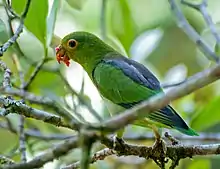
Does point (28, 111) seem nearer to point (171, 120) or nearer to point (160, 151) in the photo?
point (160, 151)

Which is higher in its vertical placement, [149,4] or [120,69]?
[149,4]

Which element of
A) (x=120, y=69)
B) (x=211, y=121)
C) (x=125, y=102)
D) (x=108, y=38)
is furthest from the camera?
(x=108, y=38)

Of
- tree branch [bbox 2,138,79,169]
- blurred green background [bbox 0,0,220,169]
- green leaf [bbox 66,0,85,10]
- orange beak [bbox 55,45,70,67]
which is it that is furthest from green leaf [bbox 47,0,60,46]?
tree branch [bbox 2,138,79,169]

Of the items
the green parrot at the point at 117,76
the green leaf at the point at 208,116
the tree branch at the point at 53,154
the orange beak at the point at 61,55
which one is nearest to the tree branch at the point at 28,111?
the green parrot at the point at 117,76

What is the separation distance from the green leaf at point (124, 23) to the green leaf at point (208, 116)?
0.36 metres

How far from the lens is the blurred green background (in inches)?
62.4

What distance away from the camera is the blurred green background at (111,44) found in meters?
1.59

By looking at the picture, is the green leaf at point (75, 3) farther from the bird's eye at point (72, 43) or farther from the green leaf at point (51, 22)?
the green leaf at point (51, 22)

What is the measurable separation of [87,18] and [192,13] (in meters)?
0.86

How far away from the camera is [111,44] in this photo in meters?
2.15

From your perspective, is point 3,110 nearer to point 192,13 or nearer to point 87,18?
point 87,18

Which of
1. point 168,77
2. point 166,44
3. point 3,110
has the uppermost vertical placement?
point 166,44

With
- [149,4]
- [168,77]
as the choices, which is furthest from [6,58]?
[149,4]

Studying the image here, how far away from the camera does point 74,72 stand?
89.3 inches
